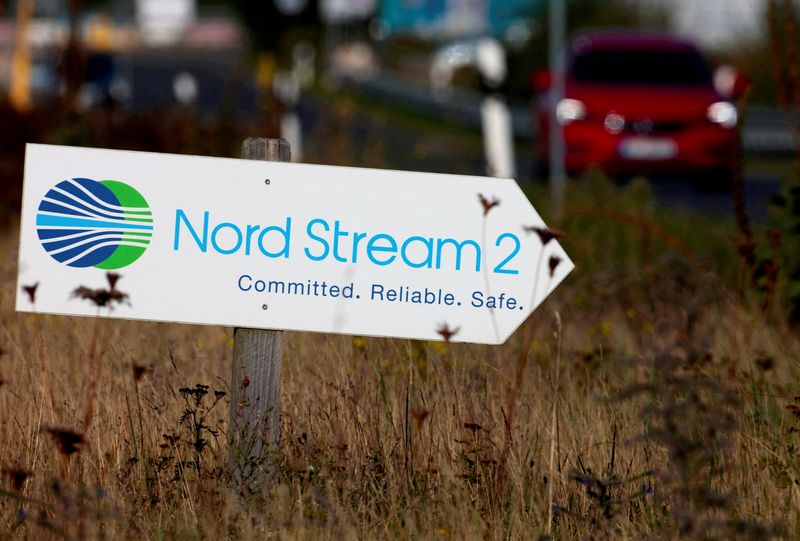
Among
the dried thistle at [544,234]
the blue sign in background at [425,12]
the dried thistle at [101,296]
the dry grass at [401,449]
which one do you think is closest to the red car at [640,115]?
the dry grass at [401,449]

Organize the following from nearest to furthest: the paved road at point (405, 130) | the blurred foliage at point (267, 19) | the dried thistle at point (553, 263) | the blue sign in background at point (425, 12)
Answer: the dried thistle at point (553, 263)
the paved road at point (405, 130)
the blue sign in background at point (425, 12)
the blurred foliage at point (267, 19)

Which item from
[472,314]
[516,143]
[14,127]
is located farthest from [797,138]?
[516,143]

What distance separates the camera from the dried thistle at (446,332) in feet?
12.7

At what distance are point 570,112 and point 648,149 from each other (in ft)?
2.93

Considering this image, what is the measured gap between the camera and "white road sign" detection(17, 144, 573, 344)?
13.1ft

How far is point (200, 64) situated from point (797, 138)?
162ft

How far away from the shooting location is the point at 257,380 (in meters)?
4.07

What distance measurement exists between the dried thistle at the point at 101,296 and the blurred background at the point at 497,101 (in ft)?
9.27

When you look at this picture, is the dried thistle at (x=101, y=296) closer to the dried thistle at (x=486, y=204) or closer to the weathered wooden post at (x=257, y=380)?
the weathered wooden post at (x=257, y=380)

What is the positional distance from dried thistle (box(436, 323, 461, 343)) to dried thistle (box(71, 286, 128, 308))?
827 mm

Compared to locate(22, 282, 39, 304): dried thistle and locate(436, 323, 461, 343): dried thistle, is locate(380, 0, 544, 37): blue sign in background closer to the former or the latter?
locate(436, 323, 461, 343): dried thistle

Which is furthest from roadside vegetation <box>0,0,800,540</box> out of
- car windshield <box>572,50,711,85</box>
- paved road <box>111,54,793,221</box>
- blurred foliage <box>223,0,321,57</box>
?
blurred foliage <box>223,0,321,57</box>

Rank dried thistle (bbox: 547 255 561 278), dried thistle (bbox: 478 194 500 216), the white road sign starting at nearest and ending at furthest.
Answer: dried thistle (bbox: 547 255 561 278) → dried thistle (bbox: 478 194 500 216) → the white road sign

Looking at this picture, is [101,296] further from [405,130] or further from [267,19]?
[267,19]
